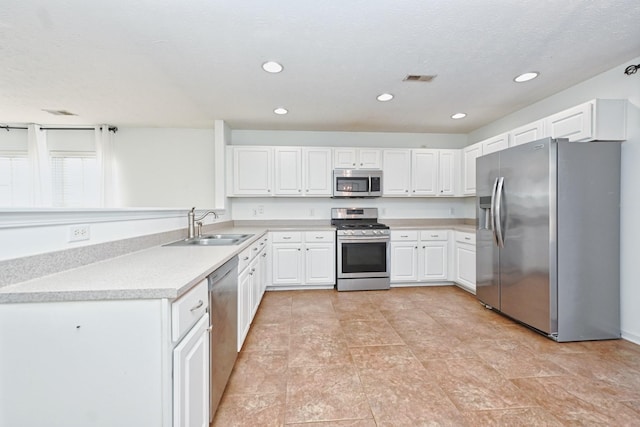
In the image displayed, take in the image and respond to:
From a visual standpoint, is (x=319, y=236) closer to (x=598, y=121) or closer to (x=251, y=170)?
(x=251, y=170)

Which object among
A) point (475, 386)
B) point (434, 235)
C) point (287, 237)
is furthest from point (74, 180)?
point (475, 386)

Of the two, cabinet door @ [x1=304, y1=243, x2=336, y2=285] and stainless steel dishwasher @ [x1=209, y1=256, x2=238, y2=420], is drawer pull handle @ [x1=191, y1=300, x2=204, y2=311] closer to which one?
stainless steel dishwasher @ [x1=209, y1=256, x2=238, y2=420]

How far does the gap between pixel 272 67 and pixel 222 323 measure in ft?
6.69

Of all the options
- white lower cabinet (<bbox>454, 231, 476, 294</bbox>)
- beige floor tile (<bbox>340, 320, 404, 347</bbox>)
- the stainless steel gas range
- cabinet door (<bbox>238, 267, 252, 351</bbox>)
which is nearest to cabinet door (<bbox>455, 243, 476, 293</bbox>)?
white lower cabinet (<bbox>454, 231, 476, 294</bbox>)

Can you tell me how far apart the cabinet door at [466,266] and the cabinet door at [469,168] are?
849 mm

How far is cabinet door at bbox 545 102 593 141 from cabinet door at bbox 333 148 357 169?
2242mm

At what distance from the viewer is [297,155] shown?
13.0ft

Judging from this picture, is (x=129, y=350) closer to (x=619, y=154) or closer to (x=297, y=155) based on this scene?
(x=297, y=155)

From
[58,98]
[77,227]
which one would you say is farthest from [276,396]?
[58,98]

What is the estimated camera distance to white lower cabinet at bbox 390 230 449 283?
3.88 meters

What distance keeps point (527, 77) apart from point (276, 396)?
3.40 metres

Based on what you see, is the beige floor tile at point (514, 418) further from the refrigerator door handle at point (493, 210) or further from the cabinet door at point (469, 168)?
the cabinet door at point (469, 168)

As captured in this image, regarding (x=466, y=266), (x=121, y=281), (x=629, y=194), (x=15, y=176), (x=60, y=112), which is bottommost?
(x=466, y=266)

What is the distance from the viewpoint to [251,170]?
394cm
